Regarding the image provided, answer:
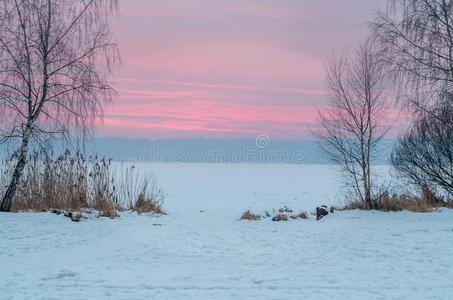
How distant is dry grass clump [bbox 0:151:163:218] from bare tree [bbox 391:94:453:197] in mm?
7794

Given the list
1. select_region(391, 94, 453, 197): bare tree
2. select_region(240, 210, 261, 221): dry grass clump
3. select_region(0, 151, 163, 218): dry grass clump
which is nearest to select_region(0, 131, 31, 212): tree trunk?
select_region(0, 151, 163, 218): dry grass clump

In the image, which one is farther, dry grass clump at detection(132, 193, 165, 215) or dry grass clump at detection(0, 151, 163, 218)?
dry grass clump at detection(132, 193, 165, 215)

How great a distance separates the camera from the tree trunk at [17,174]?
12.4 meters

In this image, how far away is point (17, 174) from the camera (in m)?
12.5

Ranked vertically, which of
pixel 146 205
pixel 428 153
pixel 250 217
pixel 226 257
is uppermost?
pixel 428 153

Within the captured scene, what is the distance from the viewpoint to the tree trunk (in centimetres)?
1245

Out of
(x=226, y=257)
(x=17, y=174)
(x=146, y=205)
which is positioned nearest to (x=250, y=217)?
A: (x=146, y=205)

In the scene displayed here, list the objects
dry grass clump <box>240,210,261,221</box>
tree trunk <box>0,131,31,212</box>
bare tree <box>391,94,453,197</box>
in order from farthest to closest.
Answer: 1. bare tree <box>391,94,453,197</box>
2. dry grass clump <box>240,210,261,221</box>
3. tree trunk <box>0,131,31,212</box>

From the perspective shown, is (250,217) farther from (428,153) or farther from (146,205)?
(428,153)

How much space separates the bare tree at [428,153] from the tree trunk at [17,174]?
10.2m

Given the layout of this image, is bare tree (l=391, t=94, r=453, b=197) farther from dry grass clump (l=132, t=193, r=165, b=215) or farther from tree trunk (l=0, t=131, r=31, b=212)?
tree trunk (l=0, t=131, r=31, b=212)

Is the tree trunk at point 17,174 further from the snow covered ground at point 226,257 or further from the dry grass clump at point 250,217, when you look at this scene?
the dry grass clump at point 250,217

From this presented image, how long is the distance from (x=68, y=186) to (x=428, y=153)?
1034 cm

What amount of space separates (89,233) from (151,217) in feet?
9.13
